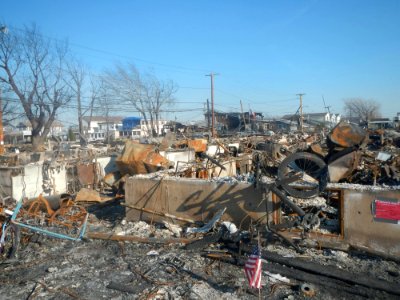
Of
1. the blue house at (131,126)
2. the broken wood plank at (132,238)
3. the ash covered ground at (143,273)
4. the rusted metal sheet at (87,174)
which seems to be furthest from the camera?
the blue house at (131,126)

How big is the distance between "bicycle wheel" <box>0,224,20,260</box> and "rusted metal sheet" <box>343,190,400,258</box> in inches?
273

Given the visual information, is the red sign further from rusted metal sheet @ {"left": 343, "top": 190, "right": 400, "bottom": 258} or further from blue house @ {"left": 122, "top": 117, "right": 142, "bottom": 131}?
blue house @ {"left": 122, "top": 117, "right": 142, "bottom": 131}

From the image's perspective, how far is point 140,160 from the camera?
13.4m

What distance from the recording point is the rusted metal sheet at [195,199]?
8.05 metres

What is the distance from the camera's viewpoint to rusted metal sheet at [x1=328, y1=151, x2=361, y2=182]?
9383 millimetres

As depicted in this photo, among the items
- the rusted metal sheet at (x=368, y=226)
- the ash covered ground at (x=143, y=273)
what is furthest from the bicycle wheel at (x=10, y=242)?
the rusted metal sheet at (x=368, y=226)

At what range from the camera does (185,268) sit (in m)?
6.60

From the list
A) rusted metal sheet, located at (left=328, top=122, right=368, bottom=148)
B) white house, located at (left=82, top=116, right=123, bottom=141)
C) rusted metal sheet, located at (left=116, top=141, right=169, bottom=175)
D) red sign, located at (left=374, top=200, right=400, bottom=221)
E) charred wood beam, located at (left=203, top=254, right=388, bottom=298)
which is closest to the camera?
charred wood beam, located at (left=203, top=254, right=388, bottom=298)

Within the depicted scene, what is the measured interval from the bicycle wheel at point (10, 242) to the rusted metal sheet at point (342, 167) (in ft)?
25.7

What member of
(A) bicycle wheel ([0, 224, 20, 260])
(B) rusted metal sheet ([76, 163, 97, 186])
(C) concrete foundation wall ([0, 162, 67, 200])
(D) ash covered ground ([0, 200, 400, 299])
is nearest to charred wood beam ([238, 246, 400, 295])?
(D) ash covered ground ([0, 200, 400, 299])

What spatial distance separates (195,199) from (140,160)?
16.9 feet

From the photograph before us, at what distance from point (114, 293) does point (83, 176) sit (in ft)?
33.6

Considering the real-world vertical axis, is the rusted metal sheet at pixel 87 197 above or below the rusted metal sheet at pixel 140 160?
below

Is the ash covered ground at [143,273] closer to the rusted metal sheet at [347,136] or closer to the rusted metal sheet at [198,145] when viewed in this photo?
the rusted metal sheet at [347,136]
